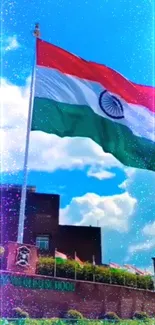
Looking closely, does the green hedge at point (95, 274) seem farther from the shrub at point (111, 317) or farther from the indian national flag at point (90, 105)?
the indian national flag at point (90, 105)

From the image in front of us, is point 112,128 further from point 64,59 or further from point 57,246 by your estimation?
point 57,246

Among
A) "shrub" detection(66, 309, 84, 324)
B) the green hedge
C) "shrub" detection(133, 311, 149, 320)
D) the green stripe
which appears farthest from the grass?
the green stripe

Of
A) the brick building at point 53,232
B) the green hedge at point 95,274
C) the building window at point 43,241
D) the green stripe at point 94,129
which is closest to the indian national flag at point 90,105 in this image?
the green stripe at point 94,129

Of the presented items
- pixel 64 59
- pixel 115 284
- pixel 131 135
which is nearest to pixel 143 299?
pixel 115 284

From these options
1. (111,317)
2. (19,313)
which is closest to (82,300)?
(111,317)

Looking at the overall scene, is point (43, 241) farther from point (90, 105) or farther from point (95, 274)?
point (90, 105)

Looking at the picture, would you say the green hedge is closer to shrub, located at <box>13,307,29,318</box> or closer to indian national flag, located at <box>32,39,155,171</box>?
shrub, located at <box>13,307,29,318</box>

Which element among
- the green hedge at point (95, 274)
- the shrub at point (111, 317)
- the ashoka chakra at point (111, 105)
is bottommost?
the shrub at point (111, 317)
